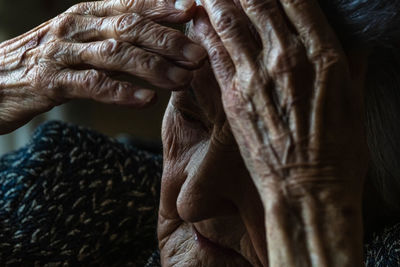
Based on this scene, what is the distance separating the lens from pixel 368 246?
42.6 inches

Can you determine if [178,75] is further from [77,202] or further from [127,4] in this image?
[77,202]

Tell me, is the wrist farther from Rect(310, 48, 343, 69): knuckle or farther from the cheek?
the cheek

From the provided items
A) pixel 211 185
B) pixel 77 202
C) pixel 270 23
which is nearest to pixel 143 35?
pixel 270 23

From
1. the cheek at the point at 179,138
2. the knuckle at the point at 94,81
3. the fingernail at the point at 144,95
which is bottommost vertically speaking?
the cheek at the point at 179,138

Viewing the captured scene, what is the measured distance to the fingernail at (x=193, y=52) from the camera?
2.59 feet

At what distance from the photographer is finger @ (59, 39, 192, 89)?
789mm

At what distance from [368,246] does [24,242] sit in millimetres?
713

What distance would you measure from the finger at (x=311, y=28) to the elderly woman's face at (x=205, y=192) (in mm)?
198

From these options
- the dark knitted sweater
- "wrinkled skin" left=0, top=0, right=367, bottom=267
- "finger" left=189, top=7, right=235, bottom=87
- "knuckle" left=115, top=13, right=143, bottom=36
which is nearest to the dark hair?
"wrinkled skin" left=0, top=0, right=367, bottom=267

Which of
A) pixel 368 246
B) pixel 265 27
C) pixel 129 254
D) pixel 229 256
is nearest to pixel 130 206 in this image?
pixel 129 254

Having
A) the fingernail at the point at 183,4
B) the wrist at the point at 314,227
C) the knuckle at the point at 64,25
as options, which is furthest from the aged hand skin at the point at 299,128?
the knuckle at the point at 64,25

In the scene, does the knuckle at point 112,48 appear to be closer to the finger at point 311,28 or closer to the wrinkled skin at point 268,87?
the wrinkled skin at point 268,87

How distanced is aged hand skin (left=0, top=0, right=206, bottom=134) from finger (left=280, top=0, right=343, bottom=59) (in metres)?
0.12

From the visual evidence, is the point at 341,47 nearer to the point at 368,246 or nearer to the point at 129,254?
the point at 368,246
